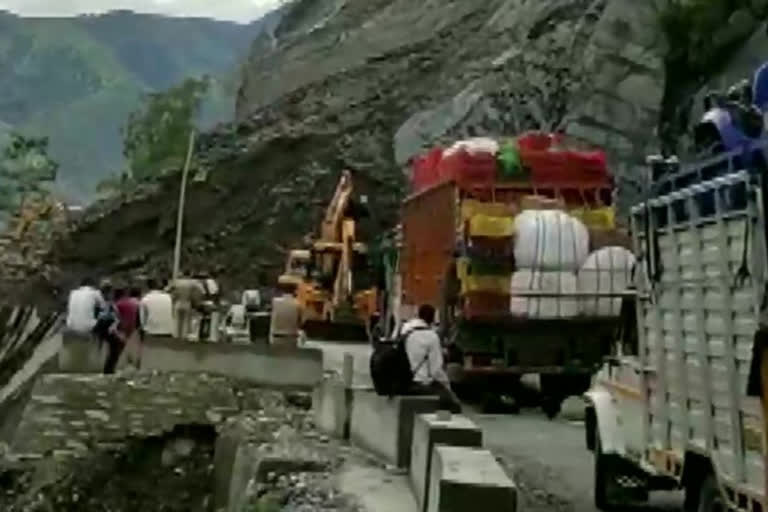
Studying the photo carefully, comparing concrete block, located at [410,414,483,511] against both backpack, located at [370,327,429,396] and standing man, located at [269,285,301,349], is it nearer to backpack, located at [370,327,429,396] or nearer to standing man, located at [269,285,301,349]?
backpack, located at [370,327,429,396]

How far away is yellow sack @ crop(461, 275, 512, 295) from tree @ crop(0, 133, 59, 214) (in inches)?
2428

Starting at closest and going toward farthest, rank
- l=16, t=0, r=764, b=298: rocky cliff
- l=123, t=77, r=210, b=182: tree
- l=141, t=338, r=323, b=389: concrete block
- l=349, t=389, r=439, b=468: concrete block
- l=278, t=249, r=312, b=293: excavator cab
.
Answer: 1. l=349, t=389, r=439, b=468: concrete block
2. l=141, t=338, r=323, b=389: concrete block
3. l=278, t=249, r=312, b=293: excavator cab
4. l=16, t=0, r=764, b=298: rocky cliff
5. l=123, t=77, r=210, b=182: tree

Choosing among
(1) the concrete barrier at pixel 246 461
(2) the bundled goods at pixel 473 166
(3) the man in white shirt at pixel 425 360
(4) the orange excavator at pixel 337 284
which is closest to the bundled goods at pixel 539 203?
(2) the bundled goods at pixel 473 166

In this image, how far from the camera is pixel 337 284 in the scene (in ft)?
115

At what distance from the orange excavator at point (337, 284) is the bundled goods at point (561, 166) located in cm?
1333

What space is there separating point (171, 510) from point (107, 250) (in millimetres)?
35688

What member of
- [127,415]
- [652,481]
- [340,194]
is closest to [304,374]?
[127,415]

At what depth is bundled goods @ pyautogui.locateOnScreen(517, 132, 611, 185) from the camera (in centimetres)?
1986

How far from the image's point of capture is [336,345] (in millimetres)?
32875

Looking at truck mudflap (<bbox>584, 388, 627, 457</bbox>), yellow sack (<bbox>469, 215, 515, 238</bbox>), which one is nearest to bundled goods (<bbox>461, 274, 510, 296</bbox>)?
yellow sack (<bbox>469, 215, 515, 238</bbox>)

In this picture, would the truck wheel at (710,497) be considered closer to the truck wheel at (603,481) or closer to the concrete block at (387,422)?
the truck wheel at (603,481)

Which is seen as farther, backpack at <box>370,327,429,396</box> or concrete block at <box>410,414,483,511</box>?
backpack at <box>370,327,429,396</box>

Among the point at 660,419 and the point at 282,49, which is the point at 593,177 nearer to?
the point at 660,419

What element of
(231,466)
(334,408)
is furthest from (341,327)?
(334,408)
